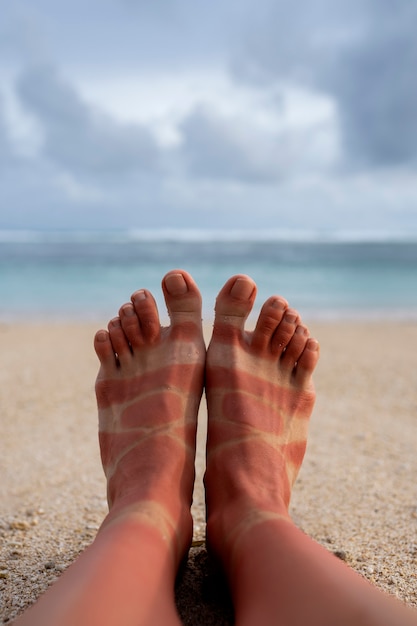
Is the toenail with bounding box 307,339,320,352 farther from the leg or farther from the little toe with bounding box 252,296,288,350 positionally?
the leg

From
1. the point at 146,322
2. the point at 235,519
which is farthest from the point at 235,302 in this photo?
the point at 235,519

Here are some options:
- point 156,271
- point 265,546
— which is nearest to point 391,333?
point 265,546

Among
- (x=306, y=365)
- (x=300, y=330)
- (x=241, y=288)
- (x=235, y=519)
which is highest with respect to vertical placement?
(x=241, y=288)

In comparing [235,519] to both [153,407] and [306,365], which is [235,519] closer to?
[153,407]

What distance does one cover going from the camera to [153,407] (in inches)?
62.6

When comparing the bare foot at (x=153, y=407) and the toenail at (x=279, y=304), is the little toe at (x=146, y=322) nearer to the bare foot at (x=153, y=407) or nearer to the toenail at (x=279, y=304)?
the bare foot at (x=153, y=407)

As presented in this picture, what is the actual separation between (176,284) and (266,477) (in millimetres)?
653

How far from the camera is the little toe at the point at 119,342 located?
1787 millimetres

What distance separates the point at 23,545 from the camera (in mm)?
1526

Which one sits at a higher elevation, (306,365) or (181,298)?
(181,298)

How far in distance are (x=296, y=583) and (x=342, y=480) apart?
1.18 metres

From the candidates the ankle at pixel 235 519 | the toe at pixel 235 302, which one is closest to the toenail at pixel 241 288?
A: the toe at pixel 235 302

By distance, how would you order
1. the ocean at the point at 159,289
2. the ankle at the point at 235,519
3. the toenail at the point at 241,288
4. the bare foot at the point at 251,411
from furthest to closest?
the ocean at the point at 159,289 → the toenail at the point at 241,288 → the bare foot at the point at 251,411 → the ankle at the point at 235,519

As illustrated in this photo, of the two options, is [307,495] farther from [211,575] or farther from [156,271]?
[156,271]
